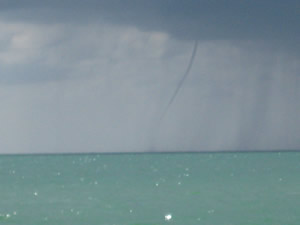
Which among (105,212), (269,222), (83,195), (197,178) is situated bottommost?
(269,222)

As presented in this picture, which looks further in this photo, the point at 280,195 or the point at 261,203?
the point at 280,195

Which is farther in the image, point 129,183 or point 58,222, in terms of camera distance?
point 129,183

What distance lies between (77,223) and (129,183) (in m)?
10.9

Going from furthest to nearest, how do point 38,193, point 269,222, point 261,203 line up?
point 38,193 → point 261,203 → point 269,222

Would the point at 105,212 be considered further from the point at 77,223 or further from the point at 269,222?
the point at 269,222

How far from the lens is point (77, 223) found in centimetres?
1650

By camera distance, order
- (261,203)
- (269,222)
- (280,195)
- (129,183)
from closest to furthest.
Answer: (269,222)
(261,203)
(280,195)
(129,183)

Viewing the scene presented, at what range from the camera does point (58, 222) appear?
16.7 meters

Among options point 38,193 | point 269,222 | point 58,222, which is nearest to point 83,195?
point 38,193

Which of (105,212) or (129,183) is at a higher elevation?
(129,183)

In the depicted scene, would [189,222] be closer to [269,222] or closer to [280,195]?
[269,222]

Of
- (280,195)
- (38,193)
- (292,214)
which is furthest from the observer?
(38,193)

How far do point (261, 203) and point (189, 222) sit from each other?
3.92 metres

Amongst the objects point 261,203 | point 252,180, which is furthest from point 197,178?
point 261,203
